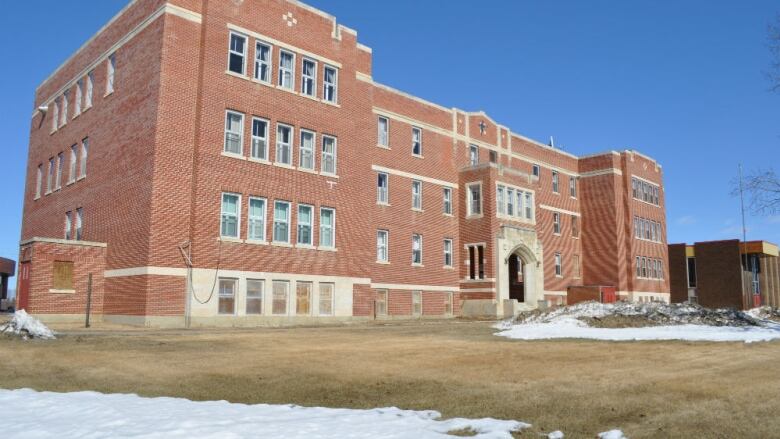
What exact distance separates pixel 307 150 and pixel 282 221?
155 inches

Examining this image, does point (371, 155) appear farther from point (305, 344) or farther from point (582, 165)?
point (582, 165)

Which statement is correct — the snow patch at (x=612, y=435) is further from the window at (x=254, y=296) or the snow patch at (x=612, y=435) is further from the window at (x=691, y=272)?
the window at (x=691, y=272)

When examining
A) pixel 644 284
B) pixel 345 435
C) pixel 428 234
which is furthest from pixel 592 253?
pixel 345 435

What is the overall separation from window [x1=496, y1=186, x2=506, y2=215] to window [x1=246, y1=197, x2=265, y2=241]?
18297 millimetres

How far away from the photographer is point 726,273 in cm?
6391

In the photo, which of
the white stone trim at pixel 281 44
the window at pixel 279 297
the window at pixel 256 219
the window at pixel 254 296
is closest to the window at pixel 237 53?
the white stone trim at pixel 281 44

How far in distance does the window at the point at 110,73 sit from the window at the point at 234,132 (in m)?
7.18

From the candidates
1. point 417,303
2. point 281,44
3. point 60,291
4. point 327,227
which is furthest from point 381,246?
point 60,291

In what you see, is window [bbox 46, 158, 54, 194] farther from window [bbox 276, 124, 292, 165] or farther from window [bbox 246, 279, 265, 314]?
window [bbox 246, 279, 265, 314]

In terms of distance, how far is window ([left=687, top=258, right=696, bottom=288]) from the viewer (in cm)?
6675

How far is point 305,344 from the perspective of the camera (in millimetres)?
17453

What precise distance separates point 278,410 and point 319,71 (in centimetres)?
2632

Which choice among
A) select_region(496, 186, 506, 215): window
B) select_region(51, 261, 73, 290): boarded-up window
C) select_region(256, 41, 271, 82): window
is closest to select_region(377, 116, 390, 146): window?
select_region(496, 186, 506, 215): window

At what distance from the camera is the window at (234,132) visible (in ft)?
93.9
